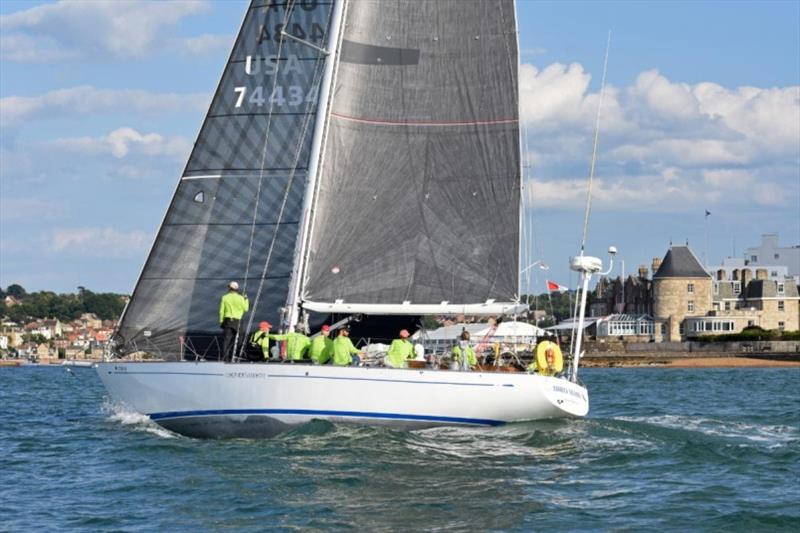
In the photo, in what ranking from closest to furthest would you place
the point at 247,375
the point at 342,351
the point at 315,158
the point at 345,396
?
the point at 345,396 < the point at 247,375 < the point at 342,351 < the point at 315,158

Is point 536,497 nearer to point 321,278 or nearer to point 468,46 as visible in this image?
point 321,278

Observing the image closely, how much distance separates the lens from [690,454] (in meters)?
20.6

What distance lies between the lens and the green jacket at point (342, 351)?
21.2 m

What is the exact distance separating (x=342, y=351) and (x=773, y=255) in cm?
11538

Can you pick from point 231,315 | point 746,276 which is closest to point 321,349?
point 231,315

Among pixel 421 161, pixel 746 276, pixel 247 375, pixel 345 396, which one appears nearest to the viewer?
pixel 345 396

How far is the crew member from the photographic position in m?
21.8

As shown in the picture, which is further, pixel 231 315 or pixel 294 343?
pixel 231 315

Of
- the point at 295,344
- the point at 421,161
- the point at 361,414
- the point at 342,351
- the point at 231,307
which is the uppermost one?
the point at 421,161

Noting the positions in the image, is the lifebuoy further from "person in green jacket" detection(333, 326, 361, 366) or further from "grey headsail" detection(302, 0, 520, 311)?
"person in green jacket" detection(333, 326, 361, 366)

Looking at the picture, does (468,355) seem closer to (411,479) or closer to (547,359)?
(547,359)

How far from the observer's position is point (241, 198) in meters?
23.9

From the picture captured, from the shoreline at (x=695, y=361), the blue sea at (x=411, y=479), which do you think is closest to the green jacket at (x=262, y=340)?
the blue sea at (x=411, y=479)

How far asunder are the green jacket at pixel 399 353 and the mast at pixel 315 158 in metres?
2.14
